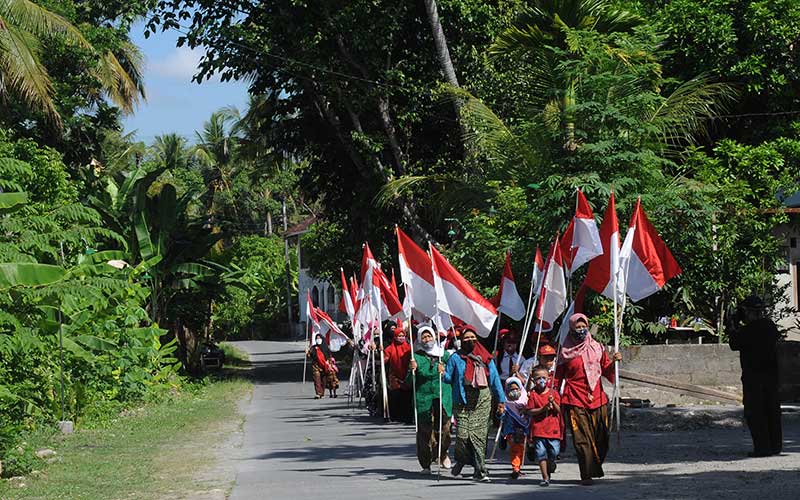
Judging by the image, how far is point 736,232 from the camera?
22875 mm

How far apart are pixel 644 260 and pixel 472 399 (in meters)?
2.62

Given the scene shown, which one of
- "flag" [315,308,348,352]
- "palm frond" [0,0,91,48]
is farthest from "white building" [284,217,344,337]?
"palm frond" [0,0,91,48]

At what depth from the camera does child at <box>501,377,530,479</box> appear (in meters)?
12.8

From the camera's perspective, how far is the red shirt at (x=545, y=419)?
12.3 m

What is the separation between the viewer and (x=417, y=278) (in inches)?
602

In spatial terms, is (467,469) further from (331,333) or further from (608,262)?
(331,333)

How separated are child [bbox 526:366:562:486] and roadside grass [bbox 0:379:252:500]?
321cm

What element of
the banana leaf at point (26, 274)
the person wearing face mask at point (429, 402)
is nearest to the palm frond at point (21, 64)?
the banana leaf at point (26, 274)

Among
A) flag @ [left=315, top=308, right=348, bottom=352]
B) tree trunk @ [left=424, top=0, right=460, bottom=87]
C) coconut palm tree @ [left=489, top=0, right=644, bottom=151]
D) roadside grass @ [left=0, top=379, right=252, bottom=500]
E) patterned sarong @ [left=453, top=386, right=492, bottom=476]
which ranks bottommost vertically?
roadside grass @ [left=0, top=379, right=252, bottom=500]

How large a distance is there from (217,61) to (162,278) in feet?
21.1

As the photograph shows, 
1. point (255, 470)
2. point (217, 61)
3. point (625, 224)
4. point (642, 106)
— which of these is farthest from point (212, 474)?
point (217, 61)

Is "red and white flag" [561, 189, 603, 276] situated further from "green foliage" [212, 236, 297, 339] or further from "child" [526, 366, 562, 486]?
"green foliage" [212, 236, 297, 339]

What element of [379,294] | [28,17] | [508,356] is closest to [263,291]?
[28,17]

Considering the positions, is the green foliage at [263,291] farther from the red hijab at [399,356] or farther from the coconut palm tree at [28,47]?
the red hijab at [399,356]
